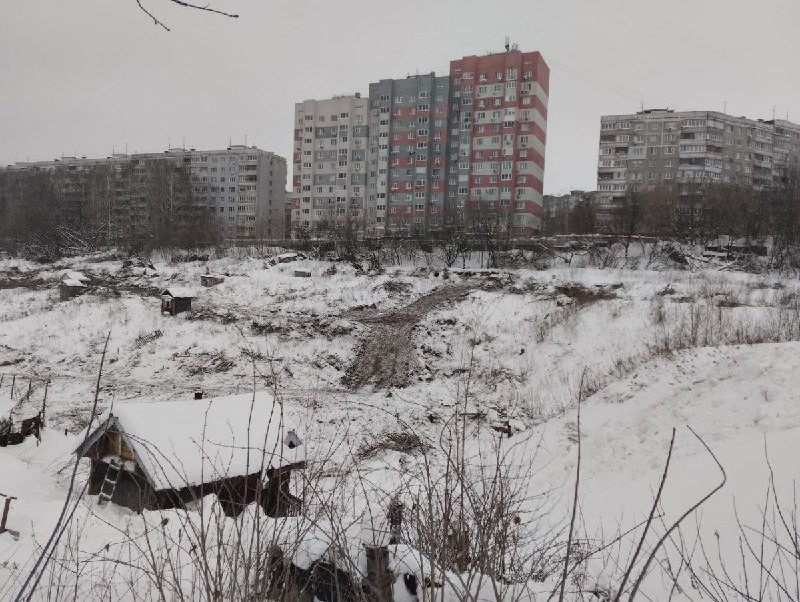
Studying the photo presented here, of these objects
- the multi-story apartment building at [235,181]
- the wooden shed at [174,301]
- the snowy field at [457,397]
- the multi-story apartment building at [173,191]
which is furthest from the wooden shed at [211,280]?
the multi-story apartment building at [235,181]

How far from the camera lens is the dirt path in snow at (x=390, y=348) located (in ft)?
59.0

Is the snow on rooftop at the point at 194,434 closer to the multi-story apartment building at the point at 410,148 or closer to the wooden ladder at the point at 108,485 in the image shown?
the wooden ladder at the point at 108,485

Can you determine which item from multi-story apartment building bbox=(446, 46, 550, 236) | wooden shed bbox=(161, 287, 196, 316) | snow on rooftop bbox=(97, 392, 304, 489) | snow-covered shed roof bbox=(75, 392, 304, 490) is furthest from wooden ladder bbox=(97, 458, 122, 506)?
multi-story apartment building bbox=(446, 46, 550, 236)

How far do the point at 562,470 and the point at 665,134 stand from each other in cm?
5037

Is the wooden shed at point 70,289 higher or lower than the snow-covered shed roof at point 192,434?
higher

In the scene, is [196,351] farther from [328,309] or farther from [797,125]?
[797,125]

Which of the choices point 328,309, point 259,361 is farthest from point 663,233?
point 259,361

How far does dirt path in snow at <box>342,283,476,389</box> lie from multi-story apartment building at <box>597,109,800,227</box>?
99.9 ft

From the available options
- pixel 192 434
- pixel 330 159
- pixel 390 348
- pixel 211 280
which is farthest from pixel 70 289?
pixel 330 159

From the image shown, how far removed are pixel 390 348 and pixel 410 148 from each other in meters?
34.7

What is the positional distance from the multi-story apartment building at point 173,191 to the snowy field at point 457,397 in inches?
780

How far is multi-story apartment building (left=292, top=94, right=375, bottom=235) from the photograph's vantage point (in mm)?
53125

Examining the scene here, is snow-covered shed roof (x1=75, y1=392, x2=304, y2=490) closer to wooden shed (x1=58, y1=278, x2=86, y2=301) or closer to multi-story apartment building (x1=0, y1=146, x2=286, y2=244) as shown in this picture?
wooden shed (x1=58, y1=278, x2=86, y2=301)

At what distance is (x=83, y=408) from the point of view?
15.4 m
